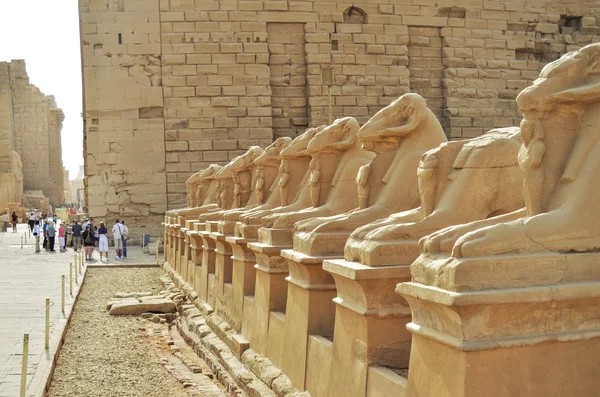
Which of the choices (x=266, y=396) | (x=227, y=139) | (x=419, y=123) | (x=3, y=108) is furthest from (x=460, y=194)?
(x=3, y=108)

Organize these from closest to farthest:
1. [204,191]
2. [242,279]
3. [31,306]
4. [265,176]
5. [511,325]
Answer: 1. [511,325]
2. [242,279]
3. [265,176]
4. [31,306]
5. [204,191]

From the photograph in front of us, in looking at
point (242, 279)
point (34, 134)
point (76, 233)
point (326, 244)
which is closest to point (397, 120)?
point (326, 244)

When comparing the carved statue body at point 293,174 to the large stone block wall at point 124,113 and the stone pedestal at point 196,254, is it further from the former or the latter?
the large stone block wall at point 124,113

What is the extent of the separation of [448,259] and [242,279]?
4154 millimetres

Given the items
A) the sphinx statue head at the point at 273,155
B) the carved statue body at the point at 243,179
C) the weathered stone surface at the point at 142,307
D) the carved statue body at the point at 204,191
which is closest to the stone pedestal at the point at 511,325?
the sphinx statue head at the point at 273,155

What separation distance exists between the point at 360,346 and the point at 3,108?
36.0 meters

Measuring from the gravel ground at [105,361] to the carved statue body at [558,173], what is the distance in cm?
385

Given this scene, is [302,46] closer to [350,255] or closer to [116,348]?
[116,348]

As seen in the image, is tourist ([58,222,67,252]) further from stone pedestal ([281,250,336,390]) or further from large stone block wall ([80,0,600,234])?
stone pedestal ([281,250,336,390])

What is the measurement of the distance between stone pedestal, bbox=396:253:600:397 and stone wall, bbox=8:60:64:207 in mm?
39477

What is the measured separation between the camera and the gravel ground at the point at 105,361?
6586mm

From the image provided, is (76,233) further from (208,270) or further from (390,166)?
(390,166)

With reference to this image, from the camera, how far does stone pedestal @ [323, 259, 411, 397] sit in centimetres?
392

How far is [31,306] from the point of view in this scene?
10250 mm
